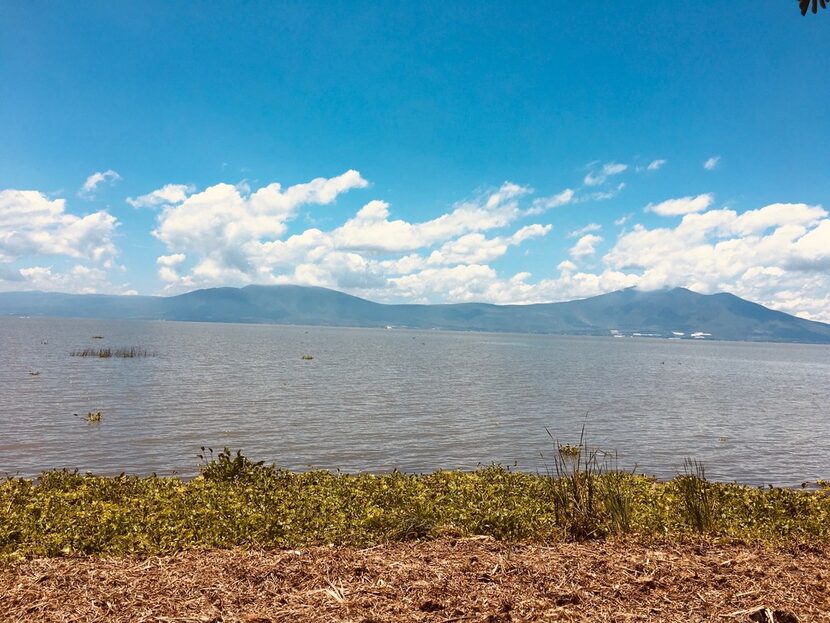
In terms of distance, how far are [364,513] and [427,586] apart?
494 centimetres

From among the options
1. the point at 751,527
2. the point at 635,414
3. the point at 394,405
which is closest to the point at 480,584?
the point at 751,527

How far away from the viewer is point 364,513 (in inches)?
487

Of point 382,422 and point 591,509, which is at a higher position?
point 591,509

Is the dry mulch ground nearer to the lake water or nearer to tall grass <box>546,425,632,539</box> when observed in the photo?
tall grass <box>546,425,632,539</box>

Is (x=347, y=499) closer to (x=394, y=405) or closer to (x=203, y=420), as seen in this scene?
(x=203, y=420)

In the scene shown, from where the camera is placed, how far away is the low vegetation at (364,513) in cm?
1046

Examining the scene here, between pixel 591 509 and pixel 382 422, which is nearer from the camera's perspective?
pixel 591 509

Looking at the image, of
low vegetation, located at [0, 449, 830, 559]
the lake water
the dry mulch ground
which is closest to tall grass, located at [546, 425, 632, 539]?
low vegetation, located at [0, 449, 830, 559]

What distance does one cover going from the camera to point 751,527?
12203 millimetres

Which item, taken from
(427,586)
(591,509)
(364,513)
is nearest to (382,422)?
(364,513)

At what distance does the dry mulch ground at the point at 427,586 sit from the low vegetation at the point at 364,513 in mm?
1134

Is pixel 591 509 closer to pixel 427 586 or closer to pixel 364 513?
pixel 364 513

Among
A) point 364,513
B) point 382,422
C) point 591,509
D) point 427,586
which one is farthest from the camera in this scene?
point 382,422

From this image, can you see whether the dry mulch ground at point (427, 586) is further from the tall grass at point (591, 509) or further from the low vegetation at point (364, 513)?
the tall grass at point (591, 509)
